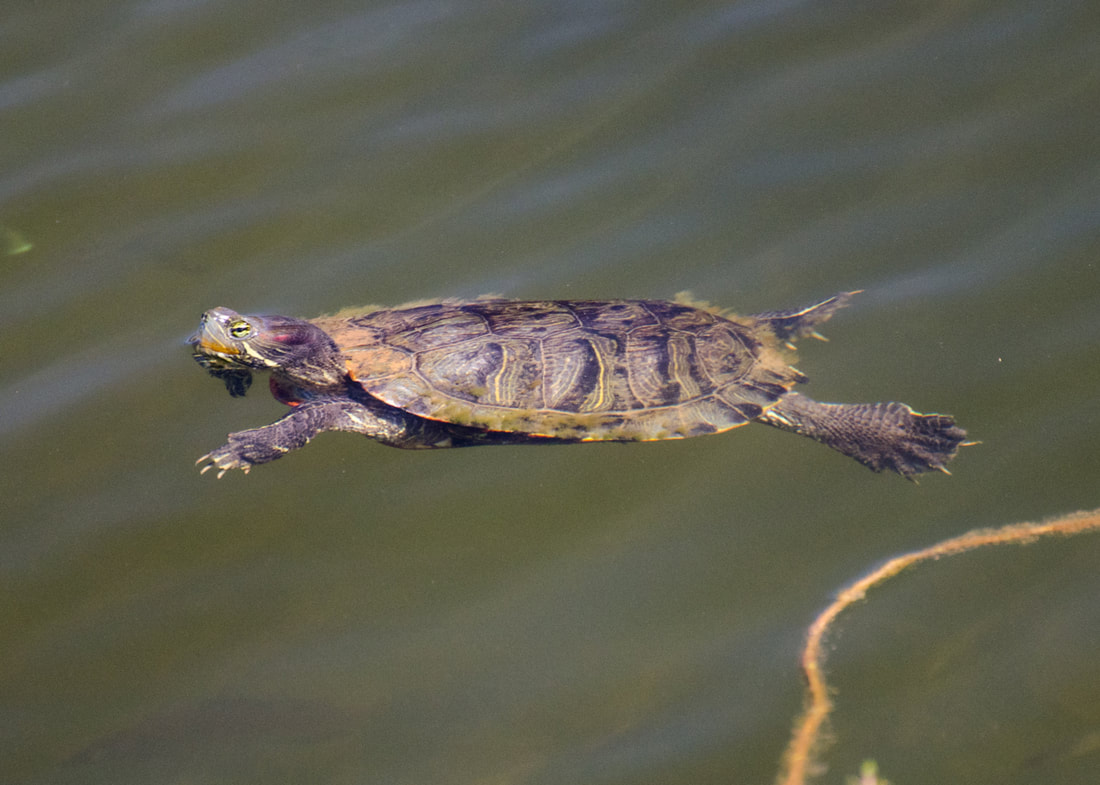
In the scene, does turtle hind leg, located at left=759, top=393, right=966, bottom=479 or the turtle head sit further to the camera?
the turtle head

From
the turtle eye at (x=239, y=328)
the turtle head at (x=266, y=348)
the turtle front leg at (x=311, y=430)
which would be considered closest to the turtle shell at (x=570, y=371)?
the turtle head at (x=266, y=348)

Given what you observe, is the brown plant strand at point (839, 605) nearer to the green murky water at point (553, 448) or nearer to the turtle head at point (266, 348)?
the green murky water at point (553, 448)

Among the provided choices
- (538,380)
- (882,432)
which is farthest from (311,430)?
(882,432)

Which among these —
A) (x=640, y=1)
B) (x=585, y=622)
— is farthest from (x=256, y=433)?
(x=640, y=1)

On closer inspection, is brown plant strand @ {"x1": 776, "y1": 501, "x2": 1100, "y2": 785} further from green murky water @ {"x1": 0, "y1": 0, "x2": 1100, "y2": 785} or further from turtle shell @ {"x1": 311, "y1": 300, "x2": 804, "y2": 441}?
turtle shell @ {"x1": 311, "y1": 300, "x2": 804, "y2": 441}

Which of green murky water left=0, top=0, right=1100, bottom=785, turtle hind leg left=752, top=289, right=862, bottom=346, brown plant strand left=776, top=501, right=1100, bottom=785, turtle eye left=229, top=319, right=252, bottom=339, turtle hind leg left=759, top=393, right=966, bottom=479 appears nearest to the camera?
brown plant strand left=776, top=501, right=1100, bottom=785

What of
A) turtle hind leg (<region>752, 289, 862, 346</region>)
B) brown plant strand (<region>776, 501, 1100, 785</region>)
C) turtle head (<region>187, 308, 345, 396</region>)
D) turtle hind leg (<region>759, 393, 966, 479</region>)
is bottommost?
brown plant strand (<region>776, 501, 1100, 785</region>)

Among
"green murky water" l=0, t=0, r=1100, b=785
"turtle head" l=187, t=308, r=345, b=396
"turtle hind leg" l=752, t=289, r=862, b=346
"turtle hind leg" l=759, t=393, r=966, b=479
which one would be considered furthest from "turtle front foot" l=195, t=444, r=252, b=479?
"turtle hind leg" l=752, t=289, r=862, b=346
